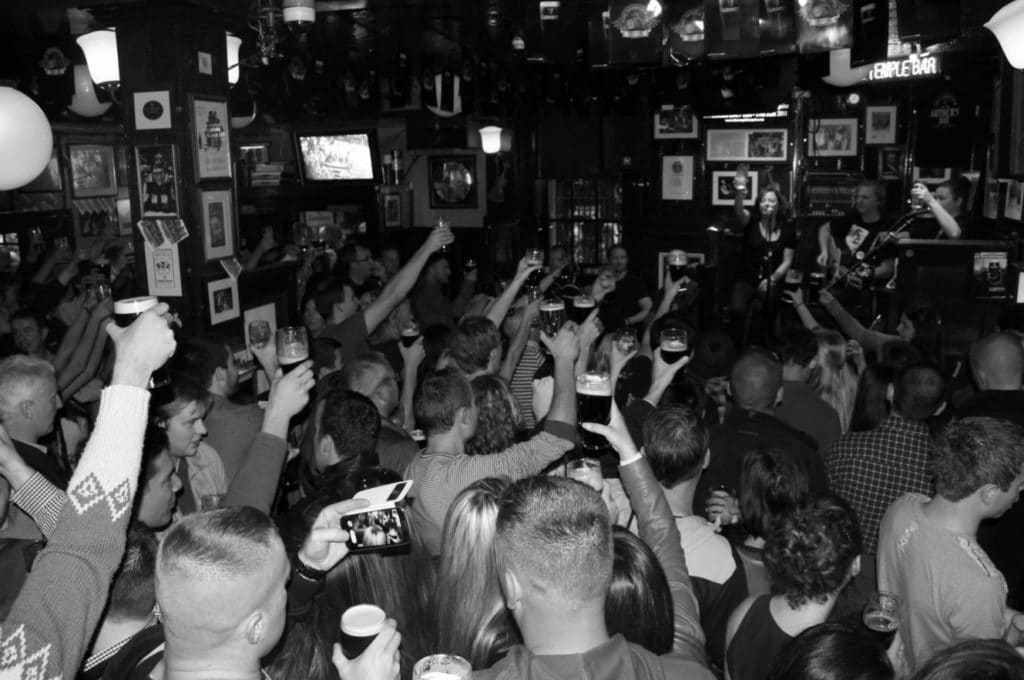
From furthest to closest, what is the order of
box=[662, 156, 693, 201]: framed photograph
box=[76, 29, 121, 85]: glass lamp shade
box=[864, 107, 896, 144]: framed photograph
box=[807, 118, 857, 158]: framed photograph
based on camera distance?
box=[662, 156, 693, 201]: framed photograph → box=[807, 118, 857, 158]: framed photograph → box=[864, 107, 896, 144]: framed photograph → box=[76, 29, 121, 85]: glass lamp shade

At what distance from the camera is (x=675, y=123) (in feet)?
35.8

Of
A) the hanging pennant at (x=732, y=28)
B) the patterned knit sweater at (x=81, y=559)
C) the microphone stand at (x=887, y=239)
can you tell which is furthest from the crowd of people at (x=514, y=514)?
the microphone stand at (x=887, y=239)

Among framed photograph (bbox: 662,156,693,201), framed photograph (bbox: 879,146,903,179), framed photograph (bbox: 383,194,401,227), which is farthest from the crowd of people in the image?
framed photograph (bbox: 383,194,401,227)

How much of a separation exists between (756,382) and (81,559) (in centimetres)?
258

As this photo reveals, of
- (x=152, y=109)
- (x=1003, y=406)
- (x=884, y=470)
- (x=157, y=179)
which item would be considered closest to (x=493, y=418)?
(x=884, y=470)

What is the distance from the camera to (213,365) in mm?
3322

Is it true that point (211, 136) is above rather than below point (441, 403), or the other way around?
above

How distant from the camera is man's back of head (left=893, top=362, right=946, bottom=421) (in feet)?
11.3

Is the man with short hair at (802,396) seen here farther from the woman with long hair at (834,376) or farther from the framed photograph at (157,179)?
the framed photograph at (157,179)

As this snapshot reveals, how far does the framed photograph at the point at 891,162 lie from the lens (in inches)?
396

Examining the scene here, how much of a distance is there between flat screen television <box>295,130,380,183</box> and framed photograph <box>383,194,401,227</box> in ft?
7.50

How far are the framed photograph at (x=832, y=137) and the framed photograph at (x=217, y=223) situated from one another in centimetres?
758

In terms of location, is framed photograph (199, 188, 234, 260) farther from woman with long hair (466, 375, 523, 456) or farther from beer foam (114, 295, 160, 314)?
beer foam (114, 295, 160, 314)

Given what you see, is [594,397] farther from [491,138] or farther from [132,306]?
[491,138]
